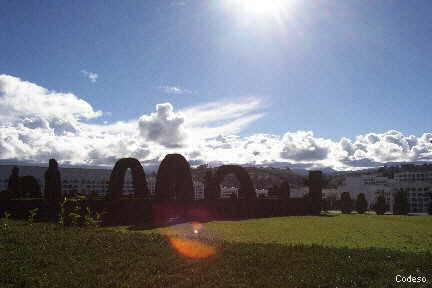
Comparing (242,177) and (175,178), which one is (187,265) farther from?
(242,177)

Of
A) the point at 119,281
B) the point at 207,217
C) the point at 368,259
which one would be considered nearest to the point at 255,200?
the point at 207,217

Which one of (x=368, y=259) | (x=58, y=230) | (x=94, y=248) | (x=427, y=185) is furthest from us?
(x=427, y=185)

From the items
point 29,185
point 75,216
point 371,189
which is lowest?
point 371,189

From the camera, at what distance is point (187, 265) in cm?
921

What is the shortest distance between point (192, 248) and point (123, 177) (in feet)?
73.6

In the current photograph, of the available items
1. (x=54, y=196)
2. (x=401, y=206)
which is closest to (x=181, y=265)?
(x=54, y=196)

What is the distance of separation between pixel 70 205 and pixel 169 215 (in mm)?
8816

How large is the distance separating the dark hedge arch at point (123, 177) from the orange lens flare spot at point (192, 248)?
2001 centimetres

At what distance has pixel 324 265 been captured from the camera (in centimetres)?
920

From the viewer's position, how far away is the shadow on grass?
8.05 m

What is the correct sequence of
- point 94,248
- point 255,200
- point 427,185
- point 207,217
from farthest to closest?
point 427,185, point 255,200, point 207,217, point 94,248

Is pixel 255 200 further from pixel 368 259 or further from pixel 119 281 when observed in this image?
pixel 119 281

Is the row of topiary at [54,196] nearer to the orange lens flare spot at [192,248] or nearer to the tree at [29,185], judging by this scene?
the tree at [29,185]

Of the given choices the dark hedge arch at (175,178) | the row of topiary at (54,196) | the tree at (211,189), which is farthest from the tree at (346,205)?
the row of topiary at (54,196)
